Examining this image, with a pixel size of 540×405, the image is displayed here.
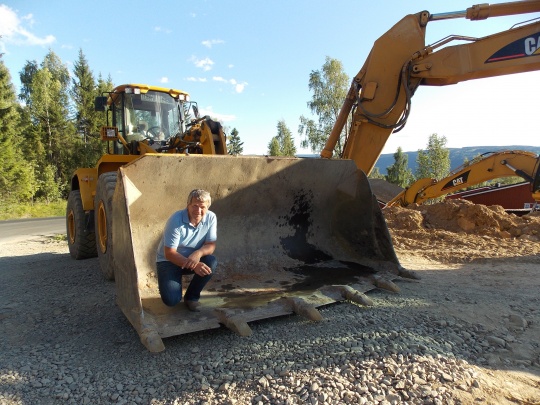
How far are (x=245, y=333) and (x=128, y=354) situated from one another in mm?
817

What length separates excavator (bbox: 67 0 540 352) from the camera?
3.17m

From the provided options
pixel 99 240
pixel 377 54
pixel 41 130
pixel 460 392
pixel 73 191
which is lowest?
pixel 460 392

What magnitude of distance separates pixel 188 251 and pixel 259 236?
147 centimetres

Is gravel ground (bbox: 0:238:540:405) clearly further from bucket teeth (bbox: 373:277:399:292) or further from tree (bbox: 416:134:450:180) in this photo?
tree (bbox: 416:134:450:180)

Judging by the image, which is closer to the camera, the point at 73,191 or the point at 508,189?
the point at 73,191

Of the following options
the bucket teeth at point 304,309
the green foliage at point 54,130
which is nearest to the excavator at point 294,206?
the bucket teeth at point 304,309

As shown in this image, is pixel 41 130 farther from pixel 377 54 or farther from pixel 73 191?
pixel 377 54

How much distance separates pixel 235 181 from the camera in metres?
4.33

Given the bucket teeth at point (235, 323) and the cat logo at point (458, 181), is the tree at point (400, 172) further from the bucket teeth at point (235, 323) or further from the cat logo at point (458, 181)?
the bucket teeth at point (235, 323)

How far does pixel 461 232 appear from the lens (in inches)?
327

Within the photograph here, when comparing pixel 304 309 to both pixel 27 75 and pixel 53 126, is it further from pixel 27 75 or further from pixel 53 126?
pixel 27 75

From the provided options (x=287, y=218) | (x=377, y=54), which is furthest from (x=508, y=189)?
(x=287, y=218)

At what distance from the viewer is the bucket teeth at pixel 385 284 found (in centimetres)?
386

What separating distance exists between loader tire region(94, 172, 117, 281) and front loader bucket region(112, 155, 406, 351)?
59 cm
